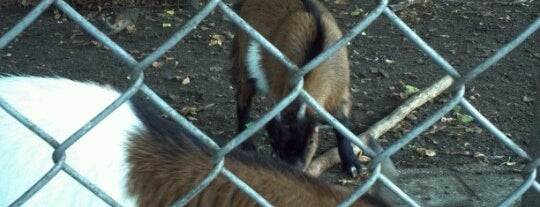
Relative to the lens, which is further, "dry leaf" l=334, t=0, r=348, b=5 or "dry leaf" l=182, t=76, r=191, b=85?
"dry leaf" l=334, t=0, r=348, b=5

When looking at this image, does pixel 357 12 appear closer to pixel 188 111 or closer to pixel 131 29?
pixel 131 29

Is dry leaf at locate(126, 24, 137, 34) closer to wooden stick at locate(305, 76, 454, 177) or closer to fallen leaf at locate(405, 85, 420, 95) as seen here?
fallen leaf at locate(405, 85, 420, 95)

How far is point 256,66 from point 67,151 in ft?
9.59

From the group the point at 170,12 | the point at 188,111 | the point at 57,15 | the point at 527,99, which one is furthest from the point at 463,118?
the point at 57,15

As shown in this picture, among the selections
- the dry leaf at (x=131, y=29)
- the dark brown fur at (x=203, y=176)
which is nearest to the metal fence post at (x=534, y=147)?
the dark brown fur at (x=203, y=176)

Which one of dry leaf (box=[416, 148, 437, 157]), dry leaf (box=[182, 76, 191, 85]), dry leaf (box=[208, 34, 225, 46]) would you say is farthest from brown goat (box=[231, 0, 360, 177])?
dry leaf (box=[208, 34, 225, 46])

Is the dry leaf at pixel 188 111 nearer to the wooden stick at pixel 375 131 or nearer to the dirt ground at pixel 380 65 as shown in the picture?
the dirt ground at pixel 380 65

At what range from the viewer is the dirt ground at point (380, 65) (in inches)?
209

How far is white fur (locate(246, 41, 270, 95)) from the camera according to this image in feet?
17.5

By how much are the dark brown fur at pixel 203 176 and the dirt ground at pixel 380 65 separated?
2304 millimetres

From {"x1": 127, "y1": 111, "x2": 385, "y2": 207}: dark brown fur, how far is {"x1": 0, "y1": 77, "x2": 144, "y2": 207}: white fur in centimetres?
6

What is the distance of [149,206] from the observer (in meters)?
2.50

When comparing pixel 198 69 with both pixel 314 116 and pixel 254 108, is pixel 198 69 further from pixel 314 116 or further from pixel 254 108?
pixel 314 116

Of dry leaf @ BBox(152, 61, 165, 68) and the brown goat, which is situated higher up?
the brown goat
